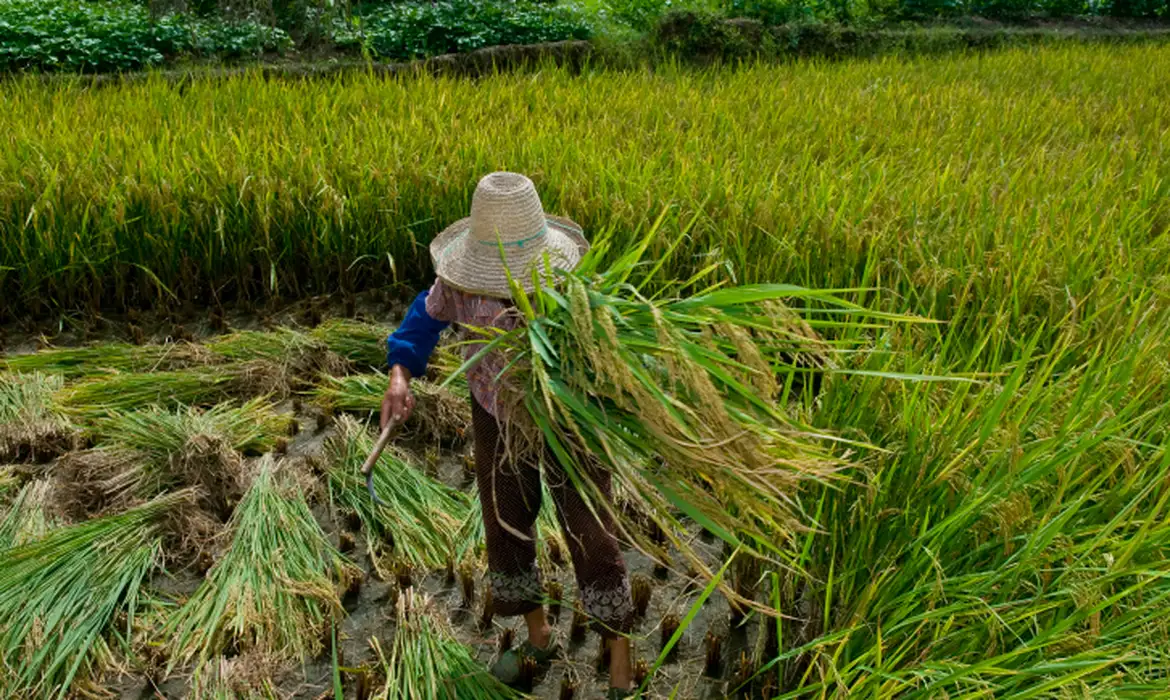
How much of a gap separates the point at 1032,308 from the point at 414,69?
352 centimetres

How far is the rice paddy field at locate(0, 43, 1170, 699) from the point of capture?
4.91 feet

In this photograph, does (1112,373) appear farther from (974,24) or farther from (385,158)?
(974,24)

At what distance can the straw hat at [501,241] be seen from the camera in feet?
4.73

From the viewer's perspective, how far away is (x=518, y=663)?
169 centimetres

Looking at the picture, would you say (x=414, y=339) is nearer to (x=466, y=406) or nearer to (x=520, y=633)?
(x=520, y=633)

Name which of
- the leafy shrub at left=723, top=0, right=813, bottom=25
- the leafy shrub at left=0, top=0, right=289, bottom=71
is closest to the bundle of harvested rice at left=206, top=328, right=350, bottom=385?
the leafy shrub at left=0, top=0, right=289, bottom=71

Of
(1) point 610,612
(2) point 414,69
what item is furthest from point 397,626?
(2) point 414,69

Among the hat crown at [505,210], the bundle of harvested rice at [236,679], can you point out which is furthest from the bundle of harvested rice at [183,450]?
the hat crown at [505,210]

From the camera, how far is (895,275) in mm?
2627

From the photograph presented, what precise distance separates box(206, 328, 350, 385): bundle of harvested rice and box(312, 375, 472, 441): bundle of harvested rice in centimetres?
14

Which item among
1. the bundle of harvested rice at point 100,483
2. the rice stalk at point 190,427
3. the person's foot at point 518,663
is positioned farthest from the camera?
the rice stalk at point 190,427

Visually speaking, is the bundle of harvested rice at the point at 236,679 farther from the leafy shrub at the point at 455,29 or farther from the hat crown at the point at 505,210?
the leafy shrub at the point at 455,29

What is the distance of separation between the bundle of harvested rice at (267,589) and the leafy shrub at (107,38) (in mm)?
3496

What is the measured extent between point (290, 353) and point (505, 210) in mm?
1400
